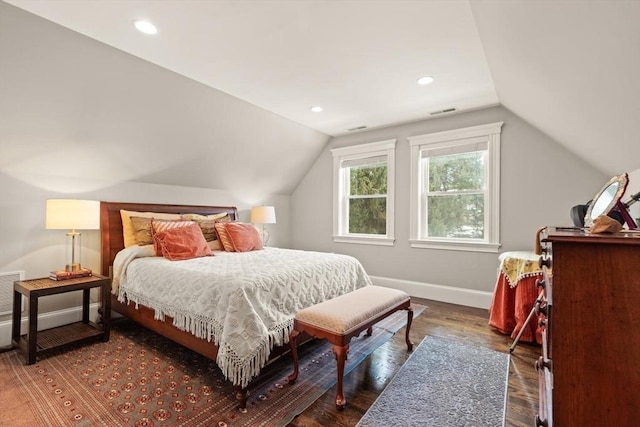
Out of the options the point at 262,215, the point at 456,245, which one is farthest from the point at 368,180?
the point at 262,215

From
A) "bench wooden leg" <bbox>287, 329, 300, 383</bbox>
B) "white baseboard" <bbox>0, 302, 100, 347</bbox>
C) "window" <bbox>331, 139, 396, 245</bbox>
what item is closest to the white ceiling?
"window" <bbox>331, 139, 396, 245</bbox>

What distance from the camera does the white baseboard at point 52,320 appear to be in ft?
8.38

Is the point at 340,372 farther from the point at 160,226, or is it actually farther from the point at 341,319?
the point at 160,226

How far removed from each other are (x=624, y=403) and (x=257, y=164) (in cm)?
423

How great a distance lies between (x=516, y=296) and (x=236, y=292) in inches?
100

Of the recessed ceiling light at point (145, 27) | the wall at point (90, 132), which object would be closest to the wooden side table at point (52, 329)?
the wall at point (90, 132)

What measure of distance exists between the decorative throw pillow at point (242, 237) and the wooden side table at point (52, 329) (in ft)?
4.21

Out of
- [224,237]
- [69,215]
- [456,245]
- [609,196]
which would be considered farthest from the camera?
[456,245]

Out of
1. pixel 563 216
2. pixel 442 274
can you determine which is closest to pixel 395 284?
pixel 442 274

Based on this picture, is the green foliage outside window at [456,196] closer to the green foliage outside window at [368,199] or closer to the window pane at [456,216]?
the window pane at [456,216]

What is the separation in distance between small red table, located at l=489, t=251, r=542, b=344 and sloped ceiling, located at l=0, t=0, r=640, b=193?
108 centimetres

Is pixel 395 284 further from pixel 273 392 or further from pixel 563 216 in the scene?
pixel 273 392

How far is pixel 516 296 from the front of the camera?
9.08 feet

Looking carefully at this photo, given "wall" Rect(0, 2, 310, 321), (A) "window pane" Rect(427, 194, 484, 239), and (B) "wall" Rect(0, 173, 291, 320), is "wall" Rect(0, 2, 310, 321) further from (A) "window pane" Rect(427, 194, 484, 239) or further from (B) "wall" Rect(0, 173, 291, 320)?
(A) "window pane" Rect(427, 194, 484, 239)
